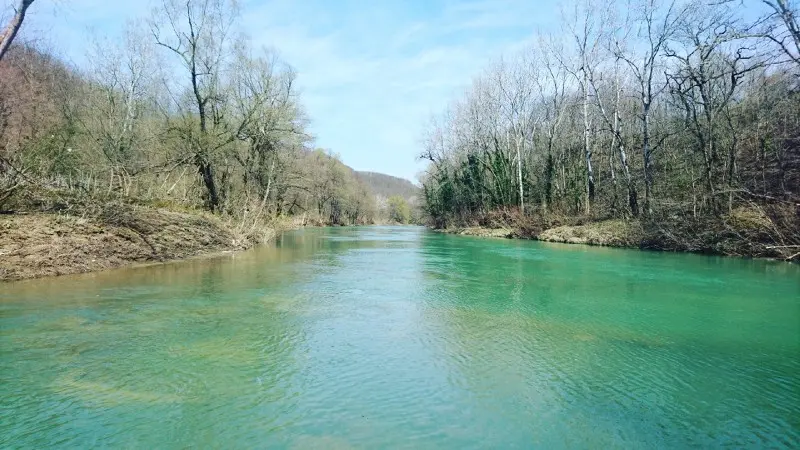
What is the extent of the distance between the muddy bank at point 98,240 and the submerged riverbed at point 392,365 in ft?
1.75

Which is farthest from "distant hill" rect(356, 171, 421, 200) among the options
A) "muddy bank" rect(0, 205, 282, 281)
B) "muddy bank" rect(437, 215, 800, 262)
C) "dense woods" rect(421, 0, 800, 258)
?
"muddy bank" rect(0, 205, 282, 281)

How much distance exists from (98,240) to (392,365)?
27.3ft

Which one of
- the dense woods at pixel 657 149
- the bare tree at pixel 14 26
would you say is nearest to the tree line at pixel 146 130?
the bare tree at pixel 14 26

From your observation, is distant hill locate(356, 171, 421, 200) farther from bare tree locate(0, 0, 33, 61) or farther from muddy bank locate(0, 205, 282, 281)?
bare tree locate(0, 0, 33, 61)

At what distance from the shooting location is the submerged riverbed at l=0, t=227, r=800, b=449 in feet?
11.3

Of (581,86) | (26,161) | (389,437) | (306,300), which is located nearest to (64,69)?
(26,161)

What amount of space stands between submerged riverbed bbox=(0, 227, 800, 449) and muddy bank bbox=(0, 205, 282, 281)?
0.53m

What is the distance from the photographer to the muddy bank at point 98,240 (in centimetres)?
853

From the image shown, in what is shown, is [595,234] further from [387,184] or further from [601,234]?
[387,184]

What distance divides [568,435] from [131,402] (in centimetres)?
337

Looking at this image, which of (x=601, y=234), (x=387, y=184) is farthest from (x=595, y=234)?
(x=387, y=184)

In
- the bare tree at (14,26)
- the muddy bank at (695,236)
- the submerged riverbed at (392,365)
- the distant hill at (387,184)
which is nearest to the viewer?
the submerged riverbed at (392,365)

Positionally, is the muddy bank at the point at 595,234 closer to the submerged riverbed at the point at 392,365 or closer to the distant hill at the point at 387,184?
the submerged riverbed at the point at 392,365

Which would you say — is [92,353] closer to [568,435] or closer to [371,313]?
[371,313]
